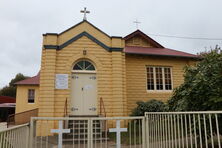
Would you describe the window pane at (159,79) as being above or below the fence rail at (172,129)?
above

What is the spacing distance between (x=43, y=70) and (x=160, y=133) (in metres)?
7.83

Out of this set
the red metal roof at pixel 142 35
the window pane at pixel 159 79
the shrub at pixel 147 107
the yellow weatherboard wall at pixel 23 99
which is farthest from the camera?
the yellow weatherboard wall at pixel 23 99

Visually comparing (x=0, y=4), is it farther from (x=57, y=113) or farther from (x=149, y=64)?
(x=149, y=64)

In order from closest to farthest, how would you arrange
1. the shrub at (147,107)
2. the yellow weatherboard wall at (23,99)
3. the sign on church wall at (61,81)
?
the sign on church wall at (61,81) < the shrub at (147,107) < the yellow weatherboard wall at (23,99)

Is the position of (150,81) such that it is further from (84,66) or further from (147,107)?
(84,66)

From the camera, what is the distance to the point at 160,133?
5.00 m

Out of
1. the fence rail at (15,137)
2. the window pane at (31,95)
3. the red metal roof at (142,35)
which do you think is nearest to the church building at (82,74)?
the red metal roof at (142,35)

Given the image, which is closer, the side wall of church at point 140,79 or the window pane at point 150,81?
the side wall of church at point 140,79

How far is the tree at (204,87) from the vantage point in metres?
5.61

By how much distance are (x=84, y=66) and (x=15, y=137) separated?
7.80 metres

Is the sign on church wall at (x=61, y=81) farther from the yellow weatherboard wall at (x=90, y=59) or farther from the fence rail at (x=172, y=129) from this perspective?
the fence rail at (x=172, y=129)

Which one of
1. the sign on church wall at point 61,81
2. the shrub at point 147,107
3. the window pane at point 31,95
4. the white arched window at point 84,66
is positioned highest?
the white arched window at point 84,66

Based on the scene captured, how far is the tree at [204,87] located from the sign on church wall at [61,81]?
6.15 meters

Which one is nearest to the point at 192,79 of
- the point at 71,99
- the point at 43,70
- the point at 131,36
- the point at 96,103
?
the point at 96,103
